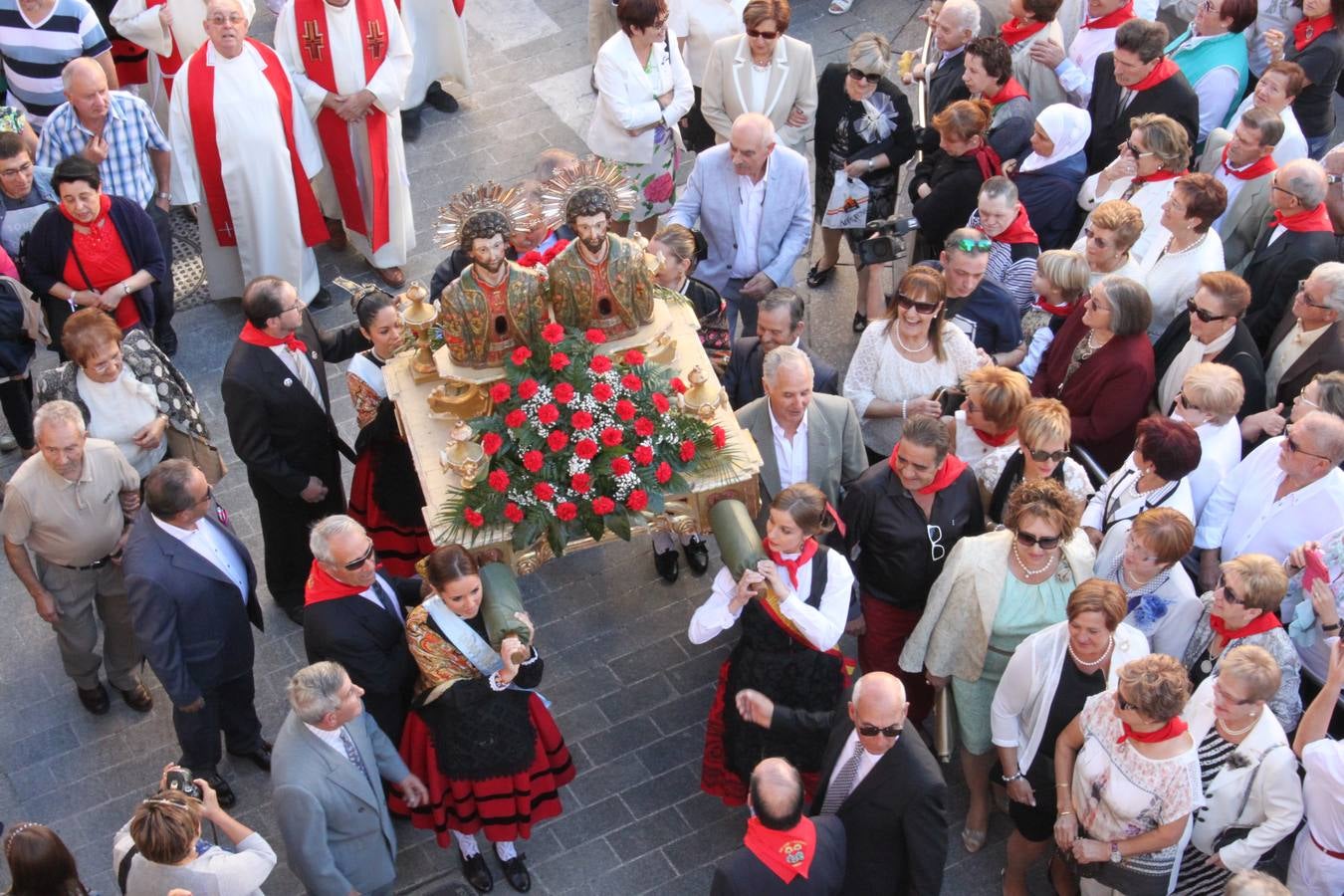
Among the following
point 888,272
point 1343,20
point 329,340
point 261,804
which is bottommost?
point 261,804

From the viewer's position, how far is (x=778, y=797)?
4.84m

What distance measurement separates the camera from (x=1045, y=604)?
5.91m

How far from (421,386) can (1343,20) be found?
6.00 metres

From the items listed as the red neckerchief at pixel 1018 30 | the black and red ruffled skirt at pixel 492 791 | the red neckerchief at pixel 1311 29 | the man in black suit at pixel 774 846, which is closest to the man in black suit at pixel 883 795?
the man in black suit at pixel 774 846

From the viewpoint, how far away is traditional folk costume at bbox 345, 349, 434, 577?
22.4 feet

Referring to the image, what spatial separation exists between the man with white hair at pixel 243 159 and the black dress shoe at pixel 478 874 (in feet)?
13.8

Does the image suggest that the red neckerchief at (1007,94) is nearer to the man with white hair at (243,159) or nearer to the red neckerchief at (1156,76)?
the red neckerchief at (1156,76)

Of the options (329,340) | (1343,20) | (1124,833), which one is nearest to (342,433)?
(329,340)

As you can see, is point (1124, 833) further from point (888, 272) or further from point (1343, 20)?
point (1343, 20)

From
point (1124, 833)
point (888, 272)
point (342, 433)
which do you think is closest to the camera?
point (1124, 833)

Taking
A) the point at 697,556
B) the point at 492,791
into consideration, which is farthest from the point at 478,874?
the point at 697,556

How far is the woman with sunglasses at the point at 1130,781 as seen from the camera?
5121 mm

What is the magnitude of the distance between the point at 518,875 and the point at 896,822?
1.83m

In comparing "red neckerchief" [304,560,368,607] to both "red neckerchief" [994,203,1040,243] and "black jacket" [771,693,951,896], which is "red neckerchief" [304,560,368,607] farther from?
"red neckerchief" [994,203,1040,243]
